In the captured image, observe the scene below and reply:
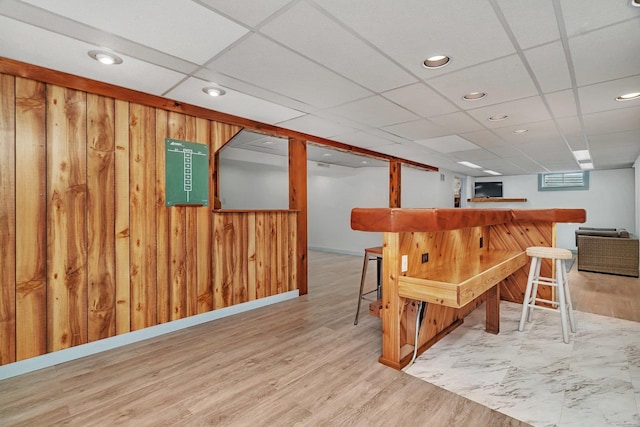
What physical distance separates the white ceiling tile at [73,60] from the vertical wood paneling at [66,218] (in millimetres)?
274

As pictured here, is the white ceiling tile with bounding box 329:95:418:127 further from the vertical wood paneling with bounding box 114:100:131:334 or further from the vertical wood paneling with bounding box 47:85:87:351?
the vertical wood paneling with bounding box 47:85:87:351

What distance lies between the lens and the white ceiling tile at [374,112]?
3.27 m

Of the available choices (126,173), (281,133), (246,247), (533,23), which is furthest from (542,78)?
(126,173)

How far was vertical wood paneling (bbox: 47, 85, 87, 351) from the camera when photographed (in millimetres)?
2527

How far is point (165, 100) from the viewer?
3094mm

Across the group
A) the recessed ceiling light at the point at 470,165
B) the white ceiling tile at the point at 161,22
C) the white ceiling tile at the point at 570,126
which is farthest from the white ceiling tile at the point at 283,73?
the recessed ceiling light at the point at 470,165

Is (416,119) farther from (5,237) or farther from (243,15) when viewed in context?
(5,237)

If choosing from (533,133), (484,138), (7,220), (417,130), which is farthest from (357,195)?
(7,220)

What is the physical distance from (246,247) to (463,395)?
2.69 m

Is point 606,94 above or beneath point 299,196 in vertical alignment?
above

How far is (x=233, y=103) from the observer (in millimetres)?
3270

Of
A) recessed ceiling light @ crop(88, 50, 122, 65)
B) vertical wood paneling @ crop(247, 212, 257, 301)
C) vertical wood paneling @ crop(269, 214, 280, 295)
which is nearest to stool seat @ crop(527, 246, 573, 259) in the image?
vertical wood paneling @ crop(269, 214, 280, 295)

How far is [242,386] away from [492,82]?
3.14 meters

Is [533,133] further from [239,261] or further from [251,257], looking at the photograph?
[239,261]
